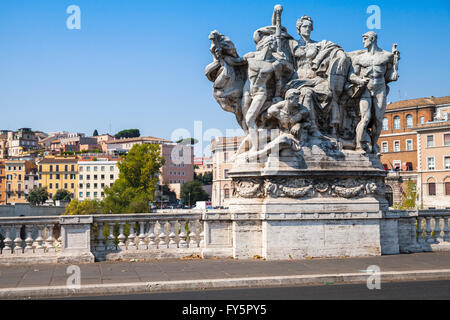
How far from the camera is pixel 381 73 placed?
13273mm

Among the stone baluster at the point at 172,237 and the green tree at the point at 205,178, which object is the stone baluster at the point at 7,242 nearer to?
the stone baluster at the point at 172,237

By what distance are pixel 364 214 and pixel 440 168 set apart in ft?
193

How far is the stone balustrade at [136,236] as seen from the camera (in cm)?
1163

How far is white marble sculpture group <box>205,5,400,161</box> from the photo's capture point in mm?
12789

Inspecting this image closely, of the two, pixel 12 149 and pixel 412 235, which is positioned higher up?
pixel 12 149

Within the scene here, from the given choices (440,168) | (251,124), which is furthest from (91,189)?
(251,124)

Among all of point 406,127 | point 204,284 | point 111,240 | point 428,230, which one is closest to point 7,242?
point 111,240

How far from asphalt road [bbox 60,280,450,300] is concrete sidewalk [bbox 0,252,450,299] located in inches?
10.7

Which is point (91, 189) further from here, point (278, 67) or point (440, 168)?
point (278, 67)

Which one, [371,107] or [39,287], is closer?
[39,287]

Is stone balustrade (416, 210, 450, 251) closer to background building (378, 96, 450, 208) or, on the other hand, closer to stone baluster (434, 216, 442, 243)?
stone baluster (434, 216, 442, 243)

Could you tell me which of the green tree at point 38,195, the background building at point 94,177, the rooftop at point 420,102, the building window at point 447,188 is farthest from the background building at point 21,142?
the building window at point 447,188

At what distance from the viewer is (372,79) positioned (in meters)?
13.2

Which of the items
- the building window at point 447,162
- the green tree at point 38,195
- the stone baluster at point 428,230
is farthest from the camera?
the green tree at point 38,195
